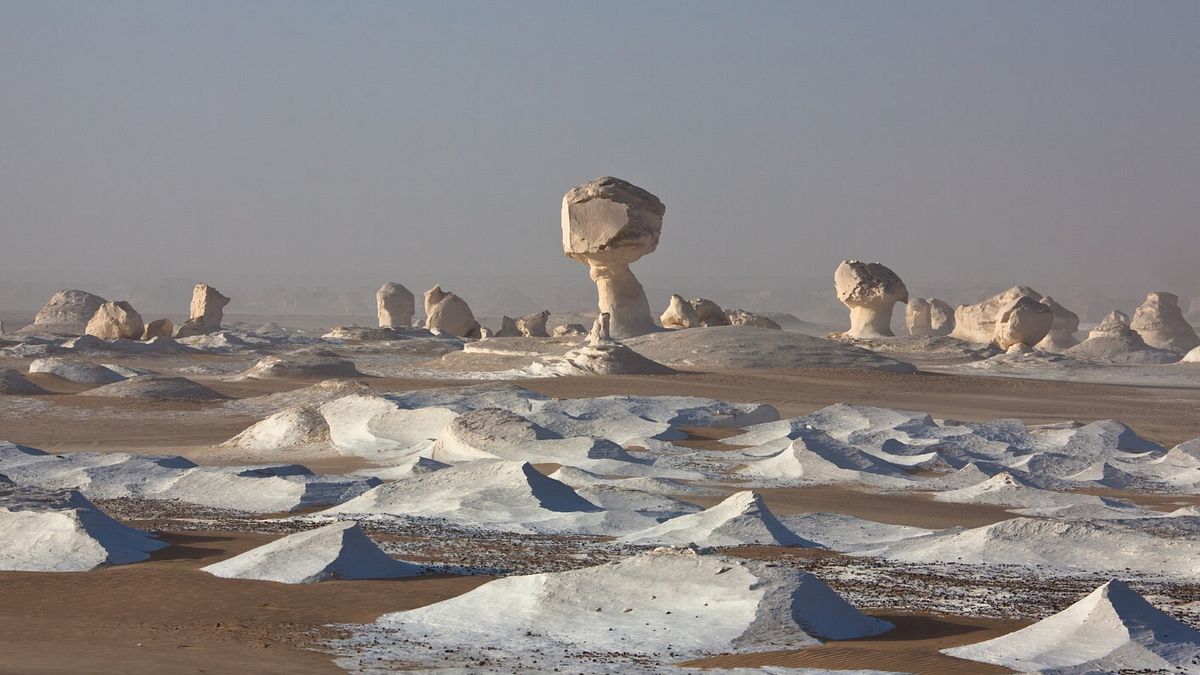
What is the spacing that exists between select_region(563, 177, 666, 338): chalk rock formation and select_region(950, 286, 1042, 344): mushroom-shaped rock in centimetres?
1706

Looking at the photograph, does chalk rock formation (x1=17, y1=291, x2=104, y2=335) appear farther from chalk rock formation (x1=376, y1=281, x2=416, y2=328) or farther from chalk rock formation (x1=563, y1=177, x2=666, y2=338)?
chalk rock formation (x1=563, y1=177, x2=666, y2=338)

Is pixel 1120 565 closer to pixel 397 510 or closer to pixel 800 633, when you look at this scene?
pixel 800 633

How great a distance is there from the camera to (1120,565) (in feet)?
31.2

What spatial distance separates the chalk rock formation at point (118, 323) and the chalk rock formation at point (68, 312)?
22.9 ft

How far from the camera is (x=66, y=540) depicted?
29.3 feet

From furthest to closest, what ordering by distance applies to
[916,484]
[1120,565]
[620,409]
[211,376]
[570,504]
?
[211,376] → [620,409] → [916,484] → [570,504] → [1120,565]

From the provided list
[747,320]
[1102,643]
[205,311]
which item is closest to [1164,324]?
[747,320]

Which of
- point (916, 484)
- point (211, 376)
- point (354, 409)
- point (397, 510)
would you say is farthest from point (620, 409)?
point (211, 376)

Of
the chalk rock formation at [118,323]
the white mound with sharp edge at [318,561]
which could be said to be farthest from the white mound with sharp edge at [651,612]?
the chalk rock formation at [118,323]

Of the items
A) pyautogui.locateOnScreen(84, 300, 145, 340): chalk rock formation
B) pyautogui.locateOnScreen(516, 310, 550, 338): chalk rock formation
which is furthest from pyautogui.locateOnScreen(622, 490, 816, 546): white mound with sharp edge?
pyautogui.locateOnScreen(516, 310, 550, 338): chalk rock formation

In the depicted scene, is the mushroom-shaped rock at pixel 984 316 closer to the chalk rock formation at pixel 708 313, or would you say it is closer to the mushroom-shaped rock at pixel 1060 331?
the mushroom-shaped rock at pixel 1060 331

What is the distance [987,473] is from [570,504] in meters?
6.19

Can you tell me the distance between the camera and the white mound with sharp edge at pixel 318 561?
8.09 metres

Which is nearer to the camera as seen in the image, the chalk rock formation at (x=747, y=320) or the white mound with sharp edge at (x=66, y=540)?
the white mound with sharp edge at (x=66, y=540)
